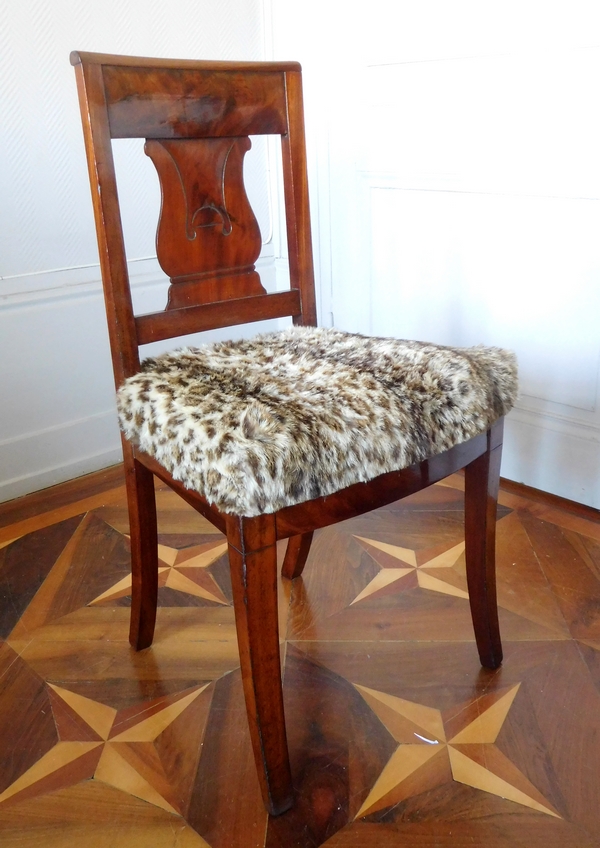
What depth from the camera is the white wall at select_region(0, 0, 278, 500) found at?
1.49 metres

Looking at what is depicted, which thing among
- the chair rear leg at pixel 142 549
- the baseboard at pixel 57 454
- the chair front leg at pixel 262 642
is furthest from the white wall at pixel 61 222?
the chair front leg at pixel 262 642

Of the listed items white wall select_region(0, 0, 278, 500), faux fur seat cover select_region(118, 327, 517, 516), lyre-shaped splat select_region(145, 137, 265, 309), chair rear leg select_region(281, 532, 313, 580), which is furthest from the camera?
white wall select_region(0, 0, 278, 500)

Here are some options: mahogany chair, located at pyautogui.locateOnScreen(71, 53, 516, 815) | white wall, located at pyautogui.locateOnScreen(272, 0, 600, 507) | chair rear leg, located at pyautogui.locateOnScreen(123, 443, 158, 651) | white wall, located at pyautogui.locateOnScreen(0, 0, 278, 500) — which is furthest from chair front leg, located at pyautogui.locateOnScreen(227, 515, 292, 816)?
white wall, located at pyautogui.locateOnScreen(0, 0, 278, 500)

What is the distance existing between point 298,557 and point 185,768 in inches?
17.6

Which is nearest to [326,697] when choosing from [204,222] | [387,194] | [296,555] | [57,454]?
[296,555]

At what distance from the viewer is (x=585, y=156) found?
1315 mm

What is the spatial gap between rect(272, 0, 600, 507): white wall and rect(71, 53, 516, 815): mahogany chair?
57cm

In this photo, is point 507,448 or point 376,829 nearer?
point 376,829

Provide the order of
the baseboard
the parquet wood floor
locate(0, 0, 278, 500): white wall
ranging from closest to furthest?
the parquet wood floor → locate(0, 0, 278, 500): white wall → the baseboard

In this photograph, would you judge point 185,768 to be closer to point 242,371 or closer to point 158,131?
point 242,371

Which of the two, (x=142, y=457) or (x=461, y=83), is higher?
(x=461, y=83)

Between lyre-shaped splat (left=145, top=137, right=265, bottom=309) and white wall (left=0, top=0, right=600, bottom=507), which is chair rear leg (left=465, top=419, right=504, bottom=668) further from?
white wall (left=0, top=0, right=600, bottom=507)

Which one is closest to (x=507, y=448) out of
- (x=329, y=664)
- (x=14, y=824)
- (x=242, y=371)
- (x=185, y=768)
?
(x=329, y=664)

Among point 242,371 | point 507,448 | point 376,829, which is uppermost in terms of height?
point 242,371
